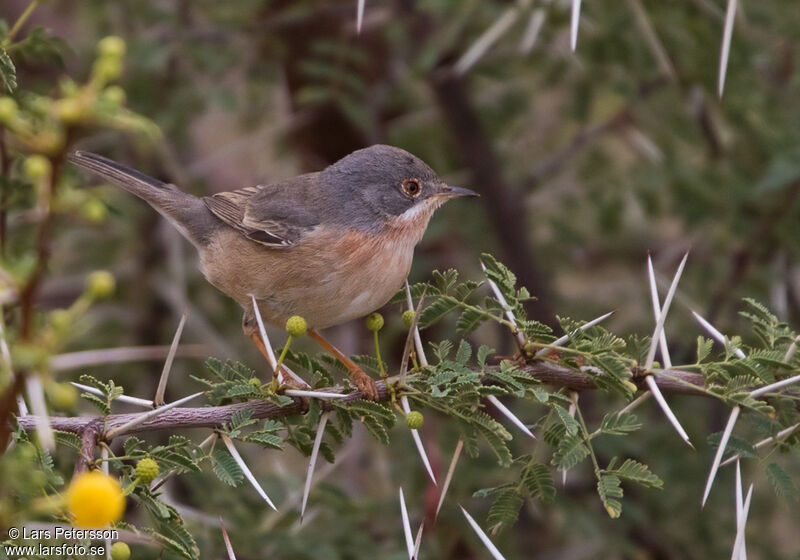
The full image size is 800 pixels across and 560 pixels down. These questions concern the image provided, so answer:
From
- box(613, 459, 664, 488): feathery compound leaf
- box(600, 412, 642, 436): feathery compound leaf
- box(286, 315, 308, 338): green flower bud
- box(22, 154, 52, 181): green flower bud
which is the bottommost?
box(613, 459, 664, 488): feathery compound leaf

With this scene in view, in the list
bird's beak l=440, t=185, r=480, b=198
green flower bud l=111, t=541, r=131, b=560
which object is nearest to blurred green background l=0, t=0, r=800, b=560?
bird's beak l=440, t=185, r=480, b=198

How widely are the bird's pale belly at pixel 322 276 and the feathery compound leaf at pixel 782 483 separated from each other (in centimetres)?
170

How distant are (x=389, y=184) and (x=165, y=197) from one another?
1279mm

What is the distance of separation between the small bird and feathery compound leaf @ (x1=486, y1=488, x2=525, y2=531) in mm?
861

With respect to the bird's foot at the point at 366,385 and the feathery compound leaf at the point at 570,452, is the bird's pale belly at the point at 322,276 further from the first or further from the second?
the feathery compound leaf at the point at 570,452

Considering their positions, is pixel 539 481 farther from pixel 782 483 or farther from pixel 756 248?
pixel 756 248

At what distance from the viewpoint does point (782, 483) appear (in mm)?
2805

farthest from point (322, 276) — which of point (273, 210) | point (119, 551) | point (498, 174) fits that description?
point (498, 174)

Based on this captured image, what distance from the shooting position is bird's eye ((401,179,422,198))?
4.59m

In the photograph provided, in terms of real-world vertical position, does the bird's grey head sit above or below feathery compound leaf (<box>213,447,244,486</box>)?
above

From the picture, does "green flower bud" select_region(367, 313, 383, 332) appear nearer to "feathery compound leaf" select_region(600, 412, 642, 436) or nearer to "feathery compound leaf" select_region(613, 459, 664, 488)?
"feathery compound leaf" select_region(600, 412, 642, 436)

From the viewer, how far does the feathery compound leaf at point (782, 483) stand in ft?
9.16

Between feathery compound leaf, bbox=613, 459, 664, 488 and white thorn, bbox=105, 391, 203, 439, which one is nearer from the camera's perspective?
white thorn, bbox=105, 391, 203, 439

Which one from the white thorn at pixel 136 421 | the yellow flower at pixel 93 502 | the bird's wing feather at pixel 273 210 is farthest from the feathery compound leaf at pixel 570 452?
the bird's wing feather at pixel 273 210
